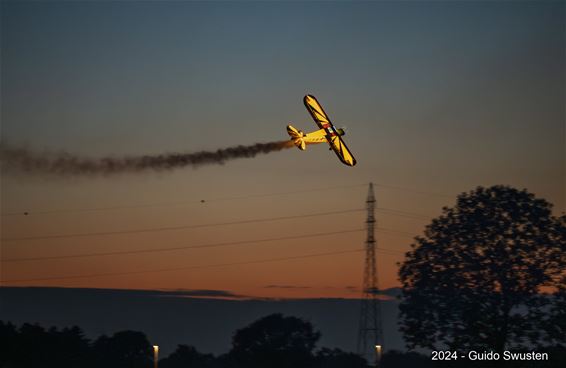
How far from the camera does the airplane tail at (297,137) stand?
67500 millimetres

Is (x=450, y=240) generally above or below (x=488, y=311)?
above

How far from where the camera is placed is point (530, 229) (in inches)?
3063

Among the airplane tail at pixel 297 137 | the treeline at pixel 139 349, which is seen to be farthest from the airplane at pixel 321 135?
the treeline at pixel 139 349

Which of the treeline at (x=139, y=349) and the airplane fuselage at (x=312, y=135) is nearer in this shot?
the airplane fuselage at (x=312, y=135)

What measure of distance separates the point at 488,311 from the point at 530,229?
9.07m

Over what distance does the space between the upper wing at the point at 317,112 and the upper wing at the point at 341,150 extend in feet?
4.59

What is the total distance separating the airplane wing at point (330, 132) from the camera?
231 ft

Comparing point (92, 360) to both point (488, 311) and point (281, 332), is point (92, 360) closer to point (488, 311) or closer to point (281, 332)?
point (281, 332)

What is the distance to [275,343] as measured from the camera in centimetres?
12662

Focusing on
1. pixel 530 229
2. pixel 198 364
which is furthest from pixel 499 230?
pixel 198 364

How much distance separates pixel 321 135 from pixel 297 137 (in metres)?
3.43

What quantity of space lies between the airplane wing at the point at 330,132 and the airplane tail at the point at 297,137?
348 centimetres

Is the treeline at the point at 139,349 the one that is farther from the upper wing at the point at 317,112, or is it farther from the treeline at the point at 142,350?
the upper wing at the point at 317,112

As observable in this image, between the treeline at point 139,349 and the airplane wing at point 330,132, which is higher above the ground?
the airplane wing at point 330,132
